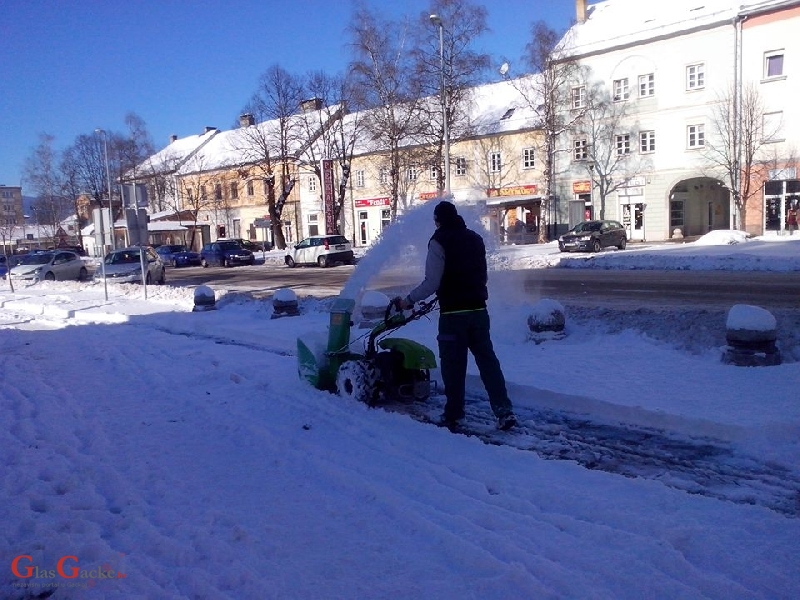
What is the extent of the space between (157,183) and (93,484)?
65792mm

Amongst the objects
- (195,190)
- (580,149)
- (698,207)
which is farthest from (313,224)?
(698,207)

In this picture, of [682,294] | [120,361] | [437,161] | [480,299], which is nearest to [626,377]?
[480,299]

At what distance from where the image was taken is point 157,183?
214ft

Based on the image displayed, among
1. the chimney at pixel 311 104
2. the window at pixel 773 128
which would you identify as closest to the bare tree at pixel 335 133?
the chimney at pixel 311 104

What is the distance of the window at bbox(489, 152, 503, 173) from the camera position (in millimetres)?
45031

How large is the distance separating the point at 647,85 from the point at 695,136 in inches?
164

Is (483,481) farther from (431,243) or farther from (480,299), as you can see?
(431,243)

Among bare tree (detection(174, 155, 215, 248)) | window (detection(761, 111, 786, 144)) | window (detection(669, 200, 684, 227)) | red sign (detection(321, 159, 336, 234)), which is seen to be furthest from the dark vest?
bare tree (detection(174, 155, 215, 248))

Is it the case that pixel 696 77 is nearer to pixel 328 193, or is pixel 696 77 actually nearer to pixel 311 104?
pixel 328 193

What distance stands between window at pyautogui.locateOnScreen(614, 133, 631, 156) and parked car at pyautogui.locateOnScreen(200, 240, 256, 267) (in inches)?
920

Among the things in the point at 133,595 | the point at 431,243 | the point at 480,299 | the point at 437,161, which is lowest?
the point at 133,595

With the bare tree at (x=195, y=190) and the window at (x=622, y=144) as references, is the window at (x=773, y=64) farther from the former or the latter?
the bare tree at (x=195, y=190)

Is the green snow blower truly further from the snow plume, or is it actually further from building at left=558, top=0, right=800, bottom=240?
building at left=558, top=0, right=800, bottom=240

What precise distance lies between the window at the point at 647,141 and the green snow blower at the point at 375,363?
36404 millimetres
